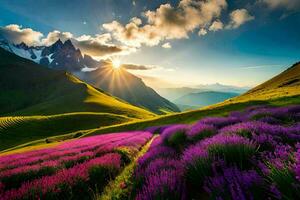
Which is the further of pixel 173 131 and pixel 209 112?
pixel 209 112

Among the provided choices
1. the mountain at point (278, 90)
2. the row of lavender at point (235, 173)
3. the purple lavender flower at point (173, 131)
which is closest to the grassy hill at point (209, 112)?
the mountain at point (278, 90)

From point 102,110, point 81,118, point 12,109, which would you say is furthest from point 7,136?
point 12,109

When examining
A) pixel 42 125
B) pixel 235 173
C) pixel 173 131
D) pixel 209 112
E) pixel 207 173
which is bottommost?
pixel 209 112

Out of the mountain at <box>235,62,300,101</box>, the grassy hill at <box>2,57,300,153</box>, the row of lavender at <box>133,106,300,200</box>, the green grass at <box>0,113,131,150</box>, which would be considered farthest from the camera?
the green grass at <box>0,113,131,150</box>

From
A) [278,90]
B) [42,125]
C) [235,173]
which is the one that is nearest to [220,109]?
[278,90]

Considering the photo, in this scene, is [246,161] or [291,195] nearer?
[291,195]

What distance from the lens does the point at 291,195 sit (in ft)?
8.86

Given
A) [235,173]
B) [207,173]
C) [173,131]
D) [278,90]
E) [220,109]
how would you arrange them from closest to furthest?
[235,173] < [207,173] < [173,131] < [220,109] < [278,90]

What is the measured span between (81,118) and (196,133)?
96.1 m

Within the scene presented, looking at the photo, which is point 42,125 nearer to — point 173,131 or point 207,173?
point 173,131

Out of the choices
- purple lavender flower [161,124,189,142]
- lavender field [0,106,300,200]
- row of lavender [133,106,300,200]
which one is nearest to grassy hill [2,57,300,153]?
purple lavender flower [161,124,189,142]

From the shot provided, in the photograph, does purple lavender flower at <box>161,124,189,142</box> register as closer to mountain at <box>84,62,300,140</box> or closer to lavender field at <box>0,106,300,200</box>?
lavender field at <box>0,106,300,200</box>

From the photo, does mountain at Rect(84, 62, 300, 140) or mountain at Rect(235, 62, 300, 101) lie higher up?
mountain at Rect(235, 62, 300, 101)

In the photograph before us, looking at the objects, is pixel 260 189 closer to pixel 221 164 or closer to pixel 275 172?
pixel 275 172
